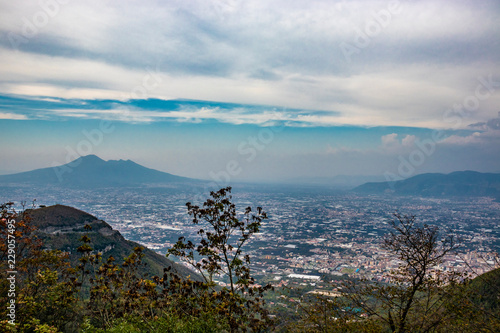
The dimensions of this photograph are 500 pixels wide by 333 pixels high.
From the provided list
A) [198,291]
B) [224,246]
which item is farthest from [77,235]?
[224,246]

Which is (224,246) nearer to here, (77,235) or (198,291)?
(198,291)

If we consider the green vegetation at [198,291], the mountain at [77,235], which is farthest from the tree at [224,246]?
the mountain at [77,235]

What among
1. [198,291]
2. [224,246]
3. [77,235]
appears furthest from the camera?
[77,235]

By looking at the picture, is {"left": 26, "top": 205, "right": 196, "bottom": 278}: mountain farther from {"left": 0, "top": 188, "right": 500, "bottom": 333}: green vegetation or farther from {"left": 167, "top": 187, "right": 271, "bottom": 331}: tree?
{"left": 167, "top": 187, "right": 271, "bottom": 331}: tree

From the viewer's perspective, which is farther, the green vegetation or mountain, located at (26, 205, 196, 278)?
mountain, located at (26, 205, 196, 278)

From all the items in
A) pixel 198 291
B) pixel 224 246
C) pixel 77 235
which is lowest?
pixel 77 235

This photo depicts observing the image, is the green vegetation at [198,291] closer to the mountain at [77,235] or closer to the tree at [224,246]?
the tree at [224,246]

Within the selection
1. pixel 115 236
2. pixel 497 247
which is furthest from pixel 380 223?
pixel 115 236

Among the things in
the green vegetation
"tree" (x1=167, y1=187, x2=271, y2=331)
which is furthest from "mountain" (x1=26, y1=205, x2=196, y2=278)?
"tree" (x1=167, y1=187, x2=271, y2=331)

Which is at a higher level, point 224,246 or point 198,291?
point 224,246
